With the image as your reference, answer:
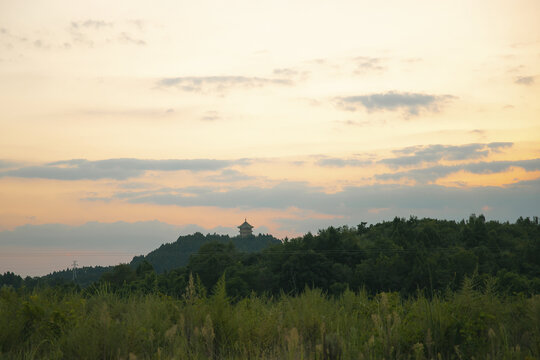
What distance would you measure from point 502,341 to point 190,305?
5.69 metres

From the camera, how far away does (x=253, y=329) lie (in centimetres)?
908

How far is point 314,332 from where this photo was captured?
9594 mm

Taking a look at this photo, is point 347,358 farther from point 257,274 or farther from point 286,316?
point 257,274

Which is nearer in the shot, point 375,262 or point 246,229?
point 375,262

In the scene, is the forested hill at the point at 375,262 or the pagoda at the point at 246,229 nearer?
the forested hill at the point at 375,262

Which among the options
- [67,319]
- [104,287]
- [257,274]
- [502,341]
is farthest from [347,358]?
[257,274]

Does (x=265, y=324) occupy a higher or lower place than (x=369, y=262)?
higher

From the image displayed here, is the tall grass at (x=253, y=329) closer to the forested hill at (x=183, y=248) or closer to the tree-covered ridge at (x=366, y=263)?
the tree-covered ridge at (x=366, y=263)

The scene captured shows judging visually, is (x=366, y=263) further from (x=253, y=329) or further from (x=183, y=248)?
(x=183, y=248)

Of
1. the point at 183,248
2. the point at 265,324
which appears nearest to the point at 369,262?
the point at 265,324

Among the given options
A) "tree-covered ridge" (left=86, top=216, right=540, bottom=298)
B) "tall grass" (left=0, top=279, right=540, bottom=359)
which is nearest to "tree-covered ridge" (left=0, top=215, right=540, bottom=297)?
"tree-covered ridge" (left=86, top=216, right=540, bottom=298)

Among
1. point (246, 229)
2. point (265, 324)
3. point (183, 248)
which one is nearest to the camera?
point (265, 324)

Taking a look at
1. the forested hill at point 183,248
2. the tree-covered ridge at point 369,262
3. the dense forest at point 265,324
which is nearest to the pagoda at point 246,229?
the forested hill at point 183,248

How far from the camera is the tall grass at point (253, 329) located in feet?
25.2
